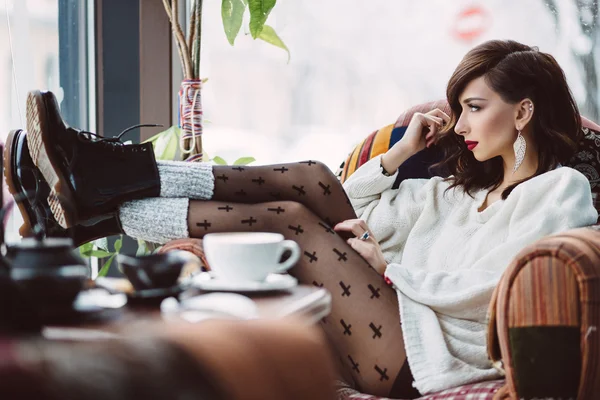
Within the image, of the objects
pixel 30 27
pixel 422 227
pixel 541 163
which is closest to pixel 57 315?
pixel 422 227

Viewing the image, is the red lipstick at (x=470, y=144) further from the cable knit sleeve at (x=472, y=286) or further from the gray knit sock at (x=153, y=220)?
the gray knit sock at (x=153, y=220)

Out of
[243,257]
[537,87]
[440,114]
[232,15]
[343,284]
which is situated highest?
[232,15]

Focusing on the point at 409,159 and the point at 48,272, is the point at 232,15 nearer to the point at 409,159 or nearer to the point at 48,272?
the point at 409,159

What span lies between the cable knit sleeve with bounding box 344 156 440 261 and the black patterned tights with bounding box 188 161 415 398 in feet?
0.90

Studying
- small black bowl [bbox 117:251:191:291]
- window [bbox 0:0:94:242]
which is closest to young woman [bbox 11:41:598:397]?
small black bowl [bbox 117:251:191:291]

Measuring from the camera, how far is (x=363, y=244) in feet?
5.36

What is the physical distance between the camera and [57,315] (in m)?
0.71

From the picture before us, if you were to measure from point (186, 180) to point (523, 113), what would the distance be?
896 millimetres

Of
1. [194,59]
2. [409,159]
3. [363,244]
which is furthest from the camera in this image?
[194,59]

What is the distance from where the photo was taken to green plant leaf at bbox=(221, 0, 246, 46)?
2.25m

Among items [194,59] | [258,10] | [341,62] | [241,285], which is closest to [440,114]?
[258,10]

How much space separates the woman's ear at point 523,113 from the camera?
5.79 feet

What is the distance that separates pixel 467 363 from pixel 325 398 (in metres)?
0.81

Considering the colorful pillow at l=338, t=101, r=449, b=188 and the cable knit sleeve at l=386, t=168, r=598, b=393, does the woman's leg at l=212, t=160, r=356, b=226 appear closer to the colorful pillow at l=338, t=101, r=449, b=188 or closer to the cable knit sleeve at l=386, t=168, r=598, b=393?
the cable knit sleeve at l=386, t=168, r=598, b=393
